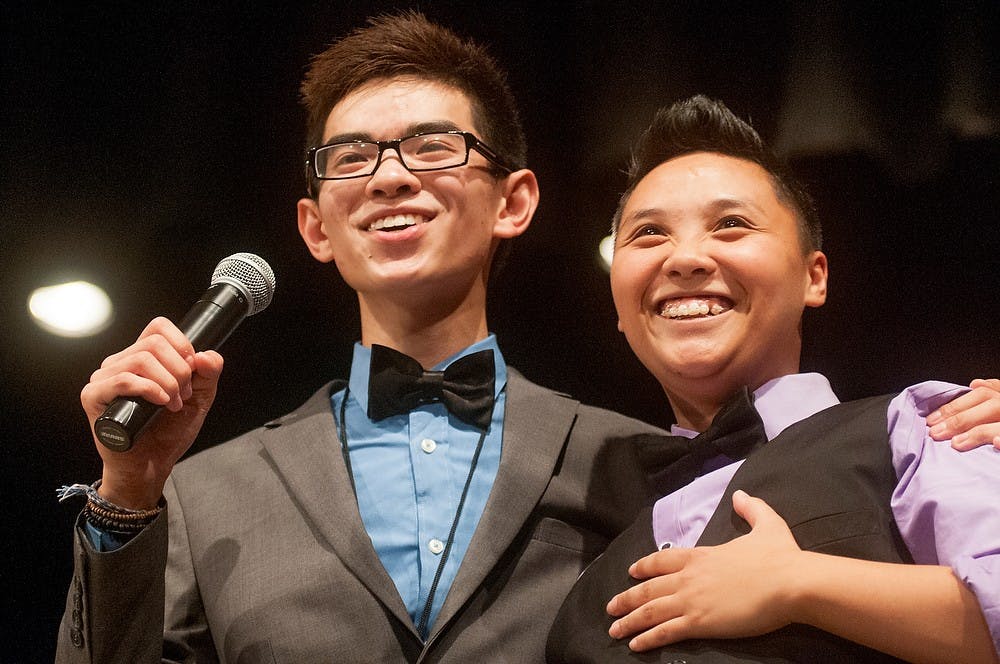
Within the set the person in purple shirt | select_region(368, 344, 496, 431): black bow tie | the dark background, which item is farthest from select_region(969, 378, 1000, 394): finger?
select_region(368, 344, 496, 431): black bow tie

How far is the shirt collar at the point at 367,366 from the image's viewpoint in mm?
2068

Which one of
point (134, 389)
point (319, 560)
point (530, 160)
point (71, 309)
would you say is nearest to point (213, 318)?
point (134, 389)

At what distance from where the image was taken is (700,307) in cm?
169

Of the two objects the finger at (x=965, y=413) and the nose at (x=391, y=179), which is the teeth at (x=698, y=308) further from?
the nose at (x=391, y=179)

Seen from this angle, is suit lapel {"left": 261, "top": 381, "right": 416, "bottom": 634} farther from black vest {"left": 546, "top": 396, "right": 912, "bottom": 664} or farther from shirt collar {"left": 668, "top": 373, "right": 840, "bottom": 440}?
shirt collar {"left": 668, "top": 373, "right": 840, "bottom": 440}

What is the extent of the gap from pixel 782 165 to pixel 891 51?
638 millimetres

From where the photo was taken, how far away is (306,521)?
181cm

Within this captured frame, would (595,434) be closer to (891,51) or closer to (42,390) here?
(891,51)

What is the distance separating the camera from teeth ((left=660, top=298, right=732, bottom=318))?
169 cm

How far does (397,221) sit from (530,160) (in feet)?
2.21

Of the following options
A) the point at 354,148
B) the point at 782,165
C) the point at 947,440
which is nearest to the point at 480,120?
the point at 354,148

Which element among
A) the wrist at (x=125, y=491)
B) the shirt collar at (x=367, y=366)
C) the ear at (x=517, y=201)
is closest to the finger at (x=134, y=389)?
the wrist at (x=125, y=491)

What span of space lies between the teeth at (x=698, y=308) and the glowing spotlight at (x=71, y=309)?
150cm

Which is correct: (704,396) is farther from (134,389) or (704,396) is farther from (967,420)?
(134,389)
